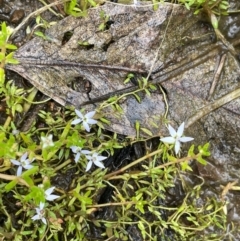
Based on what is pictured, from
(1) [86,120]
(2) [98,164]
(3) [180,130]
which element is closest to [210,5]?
(3) [180,130]

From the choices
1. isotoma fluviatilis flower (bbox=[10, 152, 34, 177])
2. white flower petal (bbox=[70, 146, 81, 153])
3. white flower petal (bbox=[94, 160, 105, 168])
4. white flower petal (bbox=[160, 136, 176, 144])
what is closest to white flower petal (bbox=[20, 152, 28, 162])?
isotoma fluviatilis flower (bbox=[10, 152, 34, 177])

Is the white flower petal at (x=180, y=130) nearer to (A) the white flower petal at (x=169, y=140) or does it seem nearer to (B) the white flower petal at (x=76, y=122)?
(A) the white flower petal at (x=169, y=140)

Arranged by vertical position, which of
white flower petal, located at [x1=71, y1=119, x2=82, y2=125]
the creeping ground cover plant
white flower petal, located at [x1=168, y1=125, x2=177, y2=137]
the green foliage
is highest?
the green foliage

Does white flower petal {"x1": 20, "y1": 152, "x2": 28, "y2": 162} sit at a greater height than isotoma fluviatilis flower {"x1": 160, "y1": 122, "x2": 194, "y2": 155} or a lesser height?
lesser

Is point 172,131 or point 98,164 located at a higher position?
point 172,131

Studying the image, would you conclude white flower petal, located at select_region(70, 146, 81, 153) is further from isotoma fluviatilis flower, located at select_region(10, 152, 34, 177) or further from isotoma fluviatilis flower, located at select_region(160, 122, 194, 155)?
isotoma fluviatilis flower, located at select_region(160, 122, 194, 155)

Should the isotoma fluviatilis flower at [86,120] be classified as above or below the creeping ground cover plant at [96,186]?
above

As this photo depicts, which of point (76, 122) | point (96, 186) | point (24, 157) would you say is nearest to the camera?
point (24, 157)

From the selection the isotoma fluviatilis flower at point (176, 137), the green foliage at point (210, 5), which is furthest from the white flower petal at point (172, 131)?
the green foliage at point (210, 5)

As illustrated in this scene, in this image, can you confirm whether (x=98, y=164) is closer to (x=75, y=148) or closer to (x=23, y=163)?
(x=75, y=148)

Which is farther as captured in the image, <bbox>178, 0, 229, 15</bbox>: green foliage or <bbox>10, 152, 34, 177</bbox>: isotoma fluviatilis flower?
<bbox>178, 0, 229, 15</bbox>: green foliage
